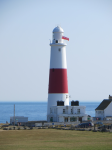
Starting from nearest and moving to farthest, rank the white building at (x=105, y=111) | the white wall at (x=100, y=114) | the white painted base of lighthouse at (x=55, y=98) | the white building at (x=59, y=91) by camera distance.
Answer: the white building at (x=59, y=91)
the white painted base of lighthouse at (x=55, y=98)
the white building at (x=105, y=111)
the white wall at (x=100, y=114)

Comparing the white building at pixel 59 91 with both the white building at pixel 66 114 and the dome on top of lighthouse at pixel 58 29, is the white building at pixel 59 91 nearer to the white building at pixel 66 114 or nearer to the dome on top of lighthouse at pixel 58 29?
the white building at pixel 66 114

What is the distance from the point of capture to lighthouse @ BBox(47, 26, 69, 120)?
63.4m

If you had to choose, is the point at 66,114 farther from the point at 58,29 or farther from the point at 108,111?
the point at 58,29

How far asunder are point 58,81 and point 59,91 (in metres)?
1.76

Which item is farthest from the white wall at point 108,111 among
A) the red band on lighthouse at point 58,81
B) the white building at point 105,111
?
the red band on lighthouse at point 58,81

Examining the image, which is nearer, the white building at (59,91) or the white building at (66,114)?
A: the white building at (66,114)

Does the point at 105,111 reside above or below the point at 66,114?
above

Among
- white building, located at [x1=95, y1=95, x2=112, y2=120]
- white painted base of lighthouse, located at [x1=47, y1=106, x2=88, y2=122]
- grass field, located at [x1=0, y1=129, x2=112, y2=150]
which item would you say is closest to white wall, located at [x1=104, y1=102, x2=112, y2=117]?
white building, located at [x1=95, y1=95, x2=112, y2=120]

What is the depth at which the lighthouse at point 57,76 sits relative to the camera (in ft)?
208

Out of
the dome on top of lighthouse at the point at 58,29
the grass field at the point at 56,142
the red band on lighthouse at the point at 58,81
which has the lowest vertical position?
the grass field at the point at 56,142

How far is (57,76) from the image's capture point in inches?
2502

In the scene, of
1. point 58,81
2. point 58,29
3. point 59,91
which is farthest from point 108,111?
point 58,29

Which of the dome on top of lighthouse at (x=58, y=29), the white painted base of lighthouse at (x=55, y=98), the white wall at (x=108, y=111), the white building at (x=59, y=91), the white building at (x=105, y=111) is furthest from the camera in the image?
the white wall at (x=108, y=111)

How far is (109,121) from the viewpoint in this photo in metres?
62.5
